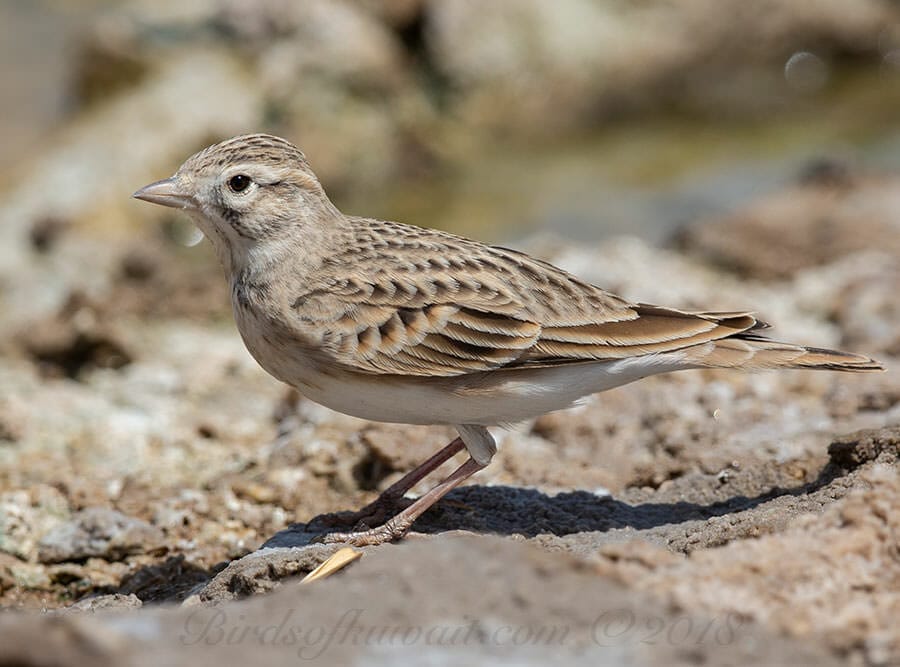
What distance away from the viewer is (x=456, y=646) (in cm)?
373

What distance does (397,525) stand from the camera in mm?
5773

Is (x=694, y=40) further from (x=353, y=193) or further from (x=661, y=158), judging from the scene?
(x=353, y=193)

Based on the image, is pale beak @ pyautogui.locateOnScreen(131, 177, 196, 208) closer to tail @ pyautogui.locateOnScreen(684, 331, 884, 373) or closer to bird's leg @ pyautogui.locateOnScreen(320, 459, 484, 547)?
bird's leg @ pyautogui.locateOnScreen(320, 459, 484, 547)

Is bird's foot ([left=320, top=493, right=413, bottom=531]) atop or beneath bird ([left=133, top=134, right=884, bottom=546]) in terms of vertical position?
beneath

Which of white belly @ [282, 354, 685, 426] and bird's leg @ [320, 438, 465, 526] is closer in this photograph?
white belly @ [282, 354, 685, 426]

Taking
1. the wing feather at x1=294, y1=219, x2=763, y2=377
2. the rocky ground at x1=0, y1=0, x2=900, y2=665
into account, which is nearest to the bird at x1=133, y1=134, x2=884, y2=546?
the wing feather at x1=294, y1=219, x2=763, y2=377

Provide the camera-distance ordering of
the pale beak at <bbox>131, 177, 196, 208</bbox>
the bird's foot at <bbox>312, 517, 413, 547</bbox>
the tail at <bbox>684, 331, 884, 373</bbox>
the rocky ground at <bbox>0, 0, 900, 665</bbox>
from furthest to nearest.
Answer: the pale beak at <bbox>131, 177, 196, 208</bbox> < the tail at <bbox>684, 331, 884, 373</bbox> < the bird's foot at <bbox>312, 517, 413, 547</bbox> < the rocky ground at <bbox>0, 0, 900, 665</bbox>

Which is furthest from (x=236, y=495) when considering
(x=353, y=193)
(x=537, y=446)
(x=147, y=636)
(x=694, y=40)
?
(x=694, y=40)

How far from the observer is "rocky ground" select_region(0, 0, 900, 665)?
390 cm

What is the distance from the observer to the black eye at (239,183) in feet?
19.9

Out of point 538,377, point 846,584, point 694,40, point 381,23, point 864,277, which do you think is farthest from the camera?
point 694,40

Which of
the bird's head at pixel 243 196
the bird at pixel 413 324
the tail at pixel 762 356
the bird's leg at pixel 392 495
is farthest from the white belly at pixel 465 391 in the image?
the bird's head at pixel 243 196

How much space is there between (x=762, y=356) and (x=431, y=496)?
171 cm

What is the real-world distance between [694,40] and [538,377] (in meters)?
12.2
